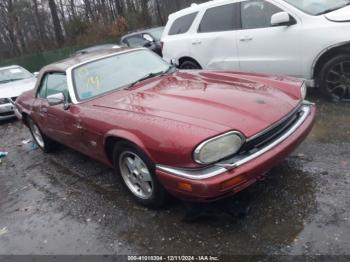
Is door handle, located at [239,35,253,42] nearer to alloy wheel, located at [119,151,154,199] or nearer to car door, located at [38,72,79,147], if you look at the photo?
car door, located at [38,72,79,147]

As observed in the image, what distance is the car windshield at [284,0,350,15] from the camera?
5.89 metres

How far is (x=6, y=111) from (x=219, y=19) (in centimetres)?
564

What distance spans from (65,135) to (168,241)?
2.23 meters

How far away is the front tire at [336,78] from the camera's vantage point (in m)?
5.61

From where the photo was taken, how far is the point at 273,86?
4.23 meters

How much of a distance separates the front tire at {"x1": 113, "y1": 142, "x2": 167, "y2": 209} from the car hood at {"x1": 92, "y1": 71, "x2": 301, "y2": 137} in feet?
1.33

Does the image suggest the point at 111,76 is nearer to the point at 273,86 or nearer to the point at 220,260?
the point at 273,86

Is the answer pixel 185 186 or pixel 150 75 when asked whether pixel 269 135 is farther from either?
pixel 150 75

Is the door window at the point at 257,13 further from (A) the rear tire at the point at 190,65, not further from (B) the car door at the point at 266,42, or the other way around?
(A) the rear tire at the point at 190,65

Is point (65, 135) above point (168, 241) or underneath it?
above

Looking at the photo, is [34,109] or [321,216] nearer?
[321,216]

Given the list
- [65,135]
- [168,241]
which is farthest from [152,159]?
[65,135]

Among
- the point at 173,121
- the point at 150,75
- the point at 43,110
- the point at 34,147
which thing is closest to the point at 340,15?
the point at 150,75

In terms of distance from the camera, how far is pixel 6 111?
9594 millimetres
